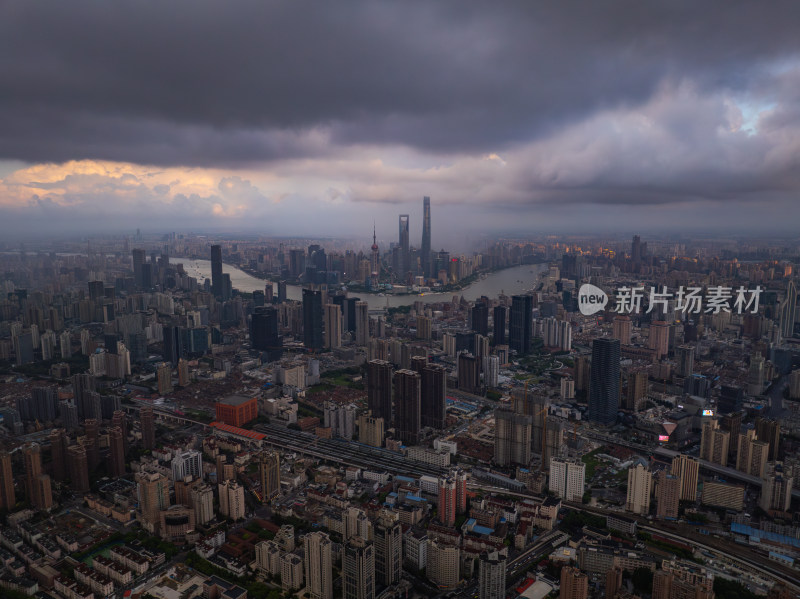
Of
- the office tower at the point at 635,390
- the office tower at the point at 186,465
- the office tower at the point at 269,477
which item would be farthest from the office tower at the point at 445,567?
the office tower at the point at 635,390

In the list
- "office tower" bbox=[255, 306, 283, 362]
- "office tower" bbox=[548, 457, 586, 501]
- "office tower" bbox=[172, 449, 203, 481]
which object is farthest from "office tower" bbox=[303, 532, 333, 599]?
"office tower" bbox=[255, 306, 283, 362]

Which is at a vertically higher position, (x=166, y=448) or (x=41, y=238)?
(x=41, y=238)

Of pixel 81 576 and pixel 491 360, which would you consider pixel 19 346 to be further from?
pixel 491 360

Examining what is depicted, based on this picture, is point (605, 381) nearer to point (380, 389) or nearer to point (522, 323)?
point (380, 389)

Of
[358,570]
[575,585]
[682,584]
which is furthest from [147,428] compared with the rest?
[682,584]

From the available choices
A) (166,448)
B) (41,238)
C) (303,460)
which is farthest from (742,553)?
(41,238)
